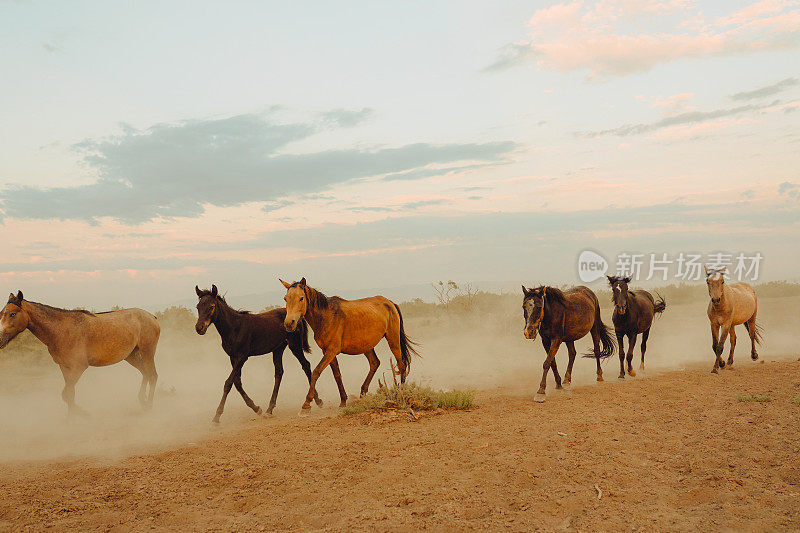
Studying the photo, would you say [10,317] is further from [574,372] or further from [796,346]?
[796,346]

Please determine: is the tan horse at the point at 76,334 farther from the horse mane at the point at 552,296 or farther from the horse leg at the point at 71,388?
the horse mane at the point at 552,296

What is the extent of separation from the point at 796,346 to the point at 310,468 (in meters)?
20.4

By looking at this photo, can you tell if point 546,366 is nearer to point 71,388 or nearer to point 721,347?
point 721,347

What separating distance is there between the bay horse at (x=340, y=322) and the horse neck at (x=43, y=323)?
488 cm

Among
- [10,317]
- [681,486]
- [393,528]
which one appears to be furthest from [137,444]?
[681,486]

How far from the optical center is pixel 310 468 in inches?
253

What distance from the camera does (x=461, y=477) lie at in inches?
229

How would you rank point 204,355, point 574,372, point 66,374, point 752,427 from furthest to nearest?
point 204,355, point 574,372, point 66,374, point 752,427

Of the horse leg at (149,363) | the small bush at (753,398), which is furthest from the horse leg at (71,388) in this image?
the small bush at (753,398)

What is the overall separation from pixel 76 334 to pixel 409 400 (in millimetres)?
7003

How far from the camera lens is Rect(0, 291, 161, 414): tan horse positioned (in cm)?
996

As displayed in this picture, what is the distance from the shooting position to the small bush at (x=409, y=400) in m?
8.94

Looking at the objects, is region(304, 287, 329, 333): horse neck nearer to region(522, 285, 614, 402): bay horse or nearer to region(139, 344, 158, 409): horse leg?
region(522, 285, 614, 402): bay horse

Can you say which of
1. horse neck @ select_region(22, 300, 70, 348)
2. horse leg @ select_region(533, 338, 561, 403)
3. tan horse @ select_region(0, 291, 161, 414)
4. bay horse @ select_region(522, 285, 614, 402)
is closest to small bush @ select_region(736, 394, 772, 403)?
bay horse @ select_region(522, 285, 614, 402)
